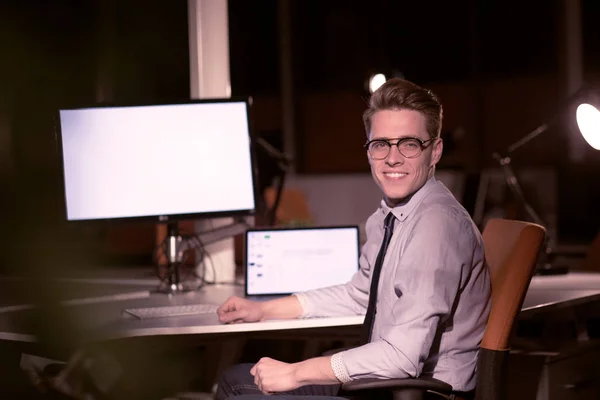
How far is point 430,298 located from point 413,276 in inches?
2.5

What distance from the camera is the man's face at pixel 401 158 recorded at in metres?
2.09

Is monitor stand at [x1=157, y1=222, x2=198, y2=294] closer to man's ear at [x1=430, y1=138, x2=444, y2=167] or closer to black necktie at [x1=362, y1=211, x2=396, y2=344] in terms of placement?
black necktie at [x1=362, y1=211, x2=396, y2=344]

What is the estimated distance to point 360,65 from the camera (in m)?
10.2

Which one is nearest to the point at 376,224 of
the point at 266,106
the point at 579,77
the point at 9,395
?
the point at 9,395

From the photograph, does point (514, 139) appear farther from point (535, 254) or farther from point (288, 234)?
point (535, 254)

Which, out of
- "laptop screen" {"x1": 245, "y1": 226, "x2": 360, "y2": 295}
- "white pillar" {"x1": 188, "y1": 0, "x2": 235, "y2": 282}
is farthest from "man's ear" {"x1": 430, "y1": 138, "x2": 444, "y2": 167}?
"white pillar" {"x1": 188, "y1": 0, "x2": 235, "y2": 282}

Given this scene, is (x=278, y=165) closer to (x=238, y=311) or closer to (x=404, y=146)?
(x=238, y=311)

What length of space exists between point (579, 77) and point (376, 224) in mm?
6746

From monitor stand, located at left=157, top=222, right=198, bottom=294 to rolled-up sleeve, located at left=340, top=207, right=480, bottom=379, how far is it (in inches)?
49.9

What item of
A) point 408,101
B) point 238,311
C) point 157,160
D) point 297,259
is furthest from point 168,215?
point 408,101

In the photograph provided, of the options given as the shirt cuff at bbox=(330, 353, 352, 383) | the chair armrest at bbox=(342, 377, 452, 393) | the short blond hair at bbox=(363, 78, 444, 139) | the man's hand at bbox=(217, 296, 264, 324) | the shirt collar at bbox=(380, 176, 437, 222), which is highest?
the short blond hair at bbox=(363, 78, 444, 139)

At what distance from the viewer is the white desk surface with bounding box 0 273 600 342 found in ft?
7.49

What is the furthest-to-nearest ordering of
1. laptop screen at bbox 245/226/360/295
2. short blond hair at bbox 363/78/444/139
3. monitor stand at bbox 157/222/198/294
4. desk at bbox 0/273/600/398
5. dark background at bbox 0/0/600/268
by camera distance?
dark background at bbox 0/0/600/268, monitor stand at bbox 157/222/198/294, laptop screen at bbox 245/226/360/295, desk at bbox 0/273/600/398, short blond hair at bbox 363/78/444/139

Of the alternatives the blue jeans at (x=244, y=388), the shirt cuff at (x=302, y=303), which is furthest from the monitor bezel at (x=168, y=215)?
the blue jeans at (x=244, y=388)
